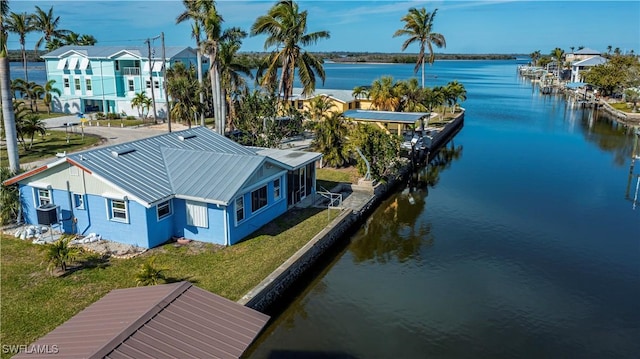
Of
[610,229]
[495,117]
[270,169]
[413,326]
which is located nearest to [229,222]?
[270,169]

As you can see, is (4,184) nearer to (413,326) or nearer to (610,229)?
(413,326)

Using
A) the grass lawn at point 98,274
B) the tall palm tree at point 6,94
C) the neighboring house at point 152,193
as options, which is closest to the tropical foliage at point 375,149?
the neighboring house at point 152,193

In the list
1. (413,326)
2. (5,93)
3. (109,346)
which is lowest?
(413,326)

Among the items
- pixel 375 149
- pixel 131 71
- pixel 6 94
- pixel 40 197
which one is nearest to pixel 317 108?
pixel 375 149

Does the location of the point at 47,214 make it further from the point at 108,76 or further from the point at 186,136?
the point at 108,76

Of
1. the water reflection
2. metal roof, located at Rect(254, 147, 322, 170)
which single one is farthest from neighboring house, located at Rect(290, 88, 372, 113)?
metal roof, located at Rect(254, 147, 322, 170)

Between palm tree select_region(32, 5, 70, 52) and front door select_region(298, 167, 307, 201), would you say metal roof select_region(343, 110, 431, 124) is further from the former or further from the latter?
palm tree select_region(32, 5, 70, 52)

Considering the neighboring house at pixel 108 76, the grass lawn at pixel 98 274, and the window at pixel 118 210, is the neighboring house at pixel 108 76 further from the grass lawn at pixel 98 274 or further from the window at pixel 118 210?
the grass lawn at pixel 98 274
